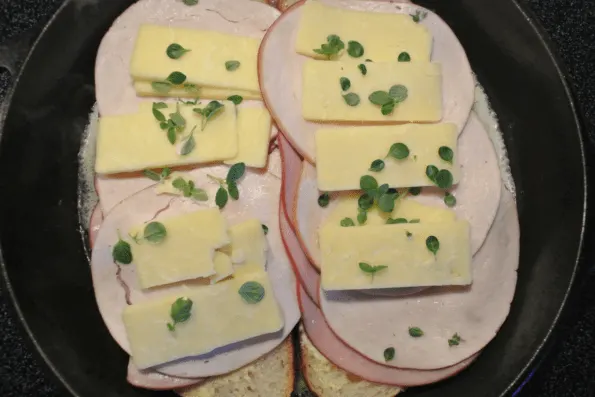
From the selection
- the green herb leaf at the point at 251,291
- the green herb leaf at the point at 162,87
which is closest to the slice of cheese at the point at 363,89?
the green herb leaf at the point at 162,87

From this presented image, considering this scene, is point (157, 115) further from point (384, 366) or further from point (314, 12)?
point (384, 366)

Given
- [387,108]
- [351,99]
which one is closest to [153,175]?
[351,99]

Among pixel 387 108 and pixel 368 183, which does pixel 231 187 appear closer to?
pixel 368 183

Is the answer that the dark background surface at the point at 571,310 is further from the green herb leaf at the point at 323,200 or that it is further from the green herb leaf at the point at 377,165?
the green herb leaf at the point at 323,200

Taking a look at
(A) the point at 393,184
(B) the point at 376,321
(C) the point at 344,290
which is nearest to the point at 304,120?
(A) the point at 393,184

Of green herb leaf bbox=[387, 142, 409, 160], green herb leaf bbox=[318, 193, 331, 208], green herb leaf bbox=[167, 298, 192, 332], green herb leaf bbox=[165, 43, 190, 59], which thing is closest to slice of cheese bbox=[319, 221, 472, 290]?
green herb leaf bbox=[318, 193, 331, 208]
